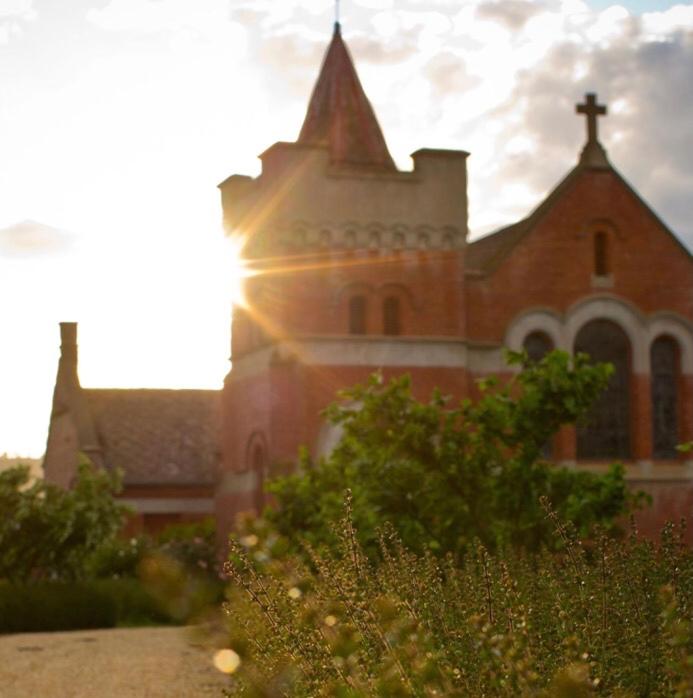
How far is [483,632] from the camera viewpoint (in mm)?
6125

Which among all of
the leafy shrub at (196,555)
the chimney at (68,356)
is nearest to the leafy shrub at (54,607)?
the leafy shrub at (196,555)

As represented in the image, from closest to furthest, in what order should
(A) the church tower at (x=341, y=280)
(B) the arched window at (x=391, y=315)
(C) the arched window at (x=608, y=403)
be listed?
(A) the church tower at (x=341, y=280) < (B) the arched window at (x=391, y=315) < (C) the arched window at (x=608, y=403)

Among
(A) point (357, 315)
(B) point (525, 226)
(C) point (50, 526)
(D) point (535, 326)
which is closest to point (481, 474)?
(C) point (50, 526)

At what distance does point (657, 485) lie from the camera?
30.3 m

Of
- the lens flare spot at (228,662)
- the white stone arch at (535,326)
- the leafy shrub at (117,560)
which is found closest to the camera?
the lens flare spot at (228,662)

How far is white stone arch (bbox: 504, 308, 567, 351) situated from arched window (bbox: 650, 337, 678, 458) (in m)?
2.41

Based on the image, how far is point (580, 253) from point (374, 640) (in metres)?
24.6

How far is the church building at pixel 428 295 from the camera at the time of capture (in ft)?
94.9

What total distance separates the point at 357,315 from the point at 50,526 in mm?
8090

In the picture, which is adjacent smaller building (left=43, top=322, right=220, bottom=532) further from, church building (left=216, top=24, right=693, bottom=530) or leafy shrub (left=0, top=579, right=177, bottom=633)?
leafy shrub (left=0, top=579, right=177, bottom=633)

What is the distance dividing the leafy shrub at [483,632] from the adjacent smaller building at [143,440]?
29.8 meters

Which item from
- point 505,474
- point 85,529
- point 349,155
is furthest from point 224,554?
point 505,474

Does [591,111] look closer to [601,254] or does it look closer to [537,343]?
[601,254]

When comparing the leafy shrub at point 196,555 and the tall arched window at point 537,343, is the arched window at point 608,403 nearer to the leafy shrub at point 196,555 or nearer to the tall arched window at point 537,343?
the tall arched window at point 537,343
